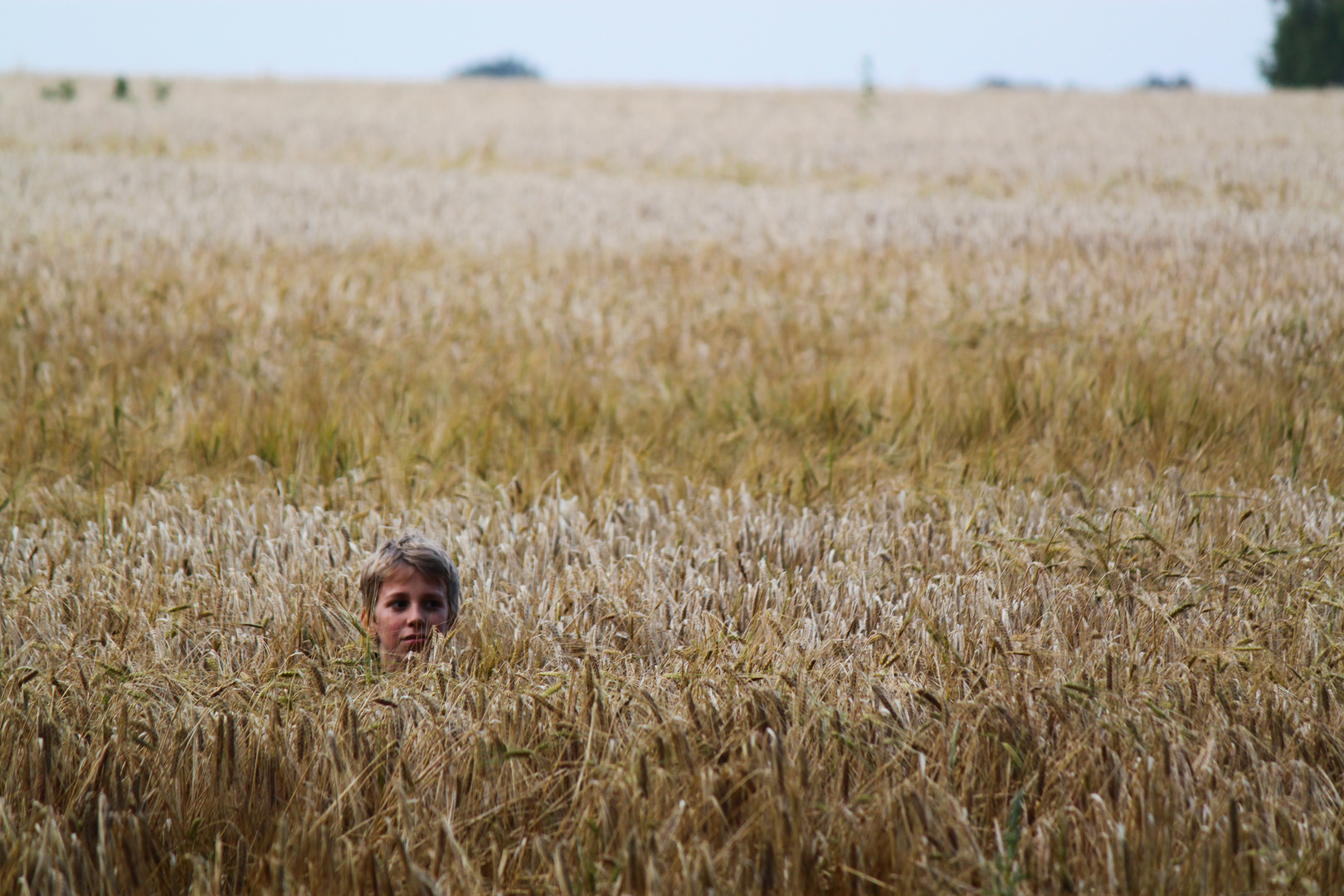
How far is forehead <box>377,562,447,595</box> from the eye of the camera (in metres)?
2.65

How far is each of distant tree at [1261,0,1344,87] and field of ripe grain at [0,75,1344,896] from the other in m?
50.5

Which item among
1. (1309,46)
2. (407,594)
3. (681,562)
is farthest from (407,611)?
(1309,46)

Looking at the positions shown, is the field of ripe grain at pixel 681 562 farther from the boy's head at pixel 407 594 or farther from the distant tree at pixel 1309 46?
the distant tree at pixel 1309 46

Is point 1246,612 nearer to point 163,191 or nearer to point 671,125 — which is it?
point 163,191

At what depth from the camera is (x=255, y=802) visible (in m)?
1.92

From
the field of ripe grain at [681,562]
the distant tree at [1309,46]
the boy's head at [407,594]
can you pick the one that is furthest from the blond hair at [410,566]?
the distant tree at [1309,46]

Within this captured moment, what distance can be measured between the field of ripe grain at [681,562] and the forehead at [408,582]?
16 centimetres

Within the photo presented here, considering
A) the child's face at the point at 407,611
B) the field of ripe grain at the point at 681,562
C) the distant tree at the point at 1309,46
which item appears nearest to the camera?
the field of ripe grain at the point at 681,562

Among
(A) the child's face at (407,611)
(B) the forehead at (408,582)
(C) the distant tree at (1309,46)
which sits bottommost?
(A) the child's face at (407,611)

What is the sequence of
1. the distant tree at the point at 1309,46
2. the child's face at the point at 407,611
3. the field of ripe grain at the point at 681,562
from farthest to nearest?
the distant tree at the point at 1309,46
the child's face at the point at 407,611
the field of ripe grain at the point at 681,562

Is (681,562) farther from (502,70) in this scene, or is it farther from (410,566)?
(502,70)

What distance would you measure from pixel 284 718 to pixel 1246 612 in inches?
91.9

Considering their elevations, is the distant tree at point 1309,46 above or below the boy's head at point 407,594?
above

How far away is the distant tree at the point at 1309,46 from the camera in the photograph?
49.0 m
